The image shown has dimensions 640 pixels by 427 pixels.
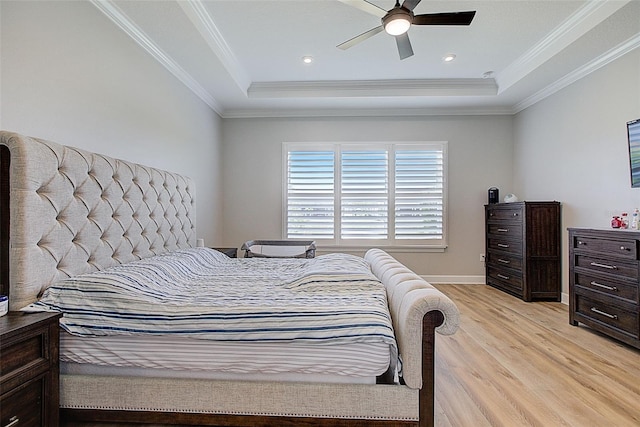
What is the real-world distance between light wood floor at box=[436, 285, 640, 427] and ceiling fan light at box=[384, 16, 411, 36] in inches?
94.9

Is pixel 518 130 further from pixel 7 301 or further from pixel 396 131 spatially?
pixel 7 301

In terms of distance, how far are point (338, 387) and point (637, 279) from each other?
101 inches

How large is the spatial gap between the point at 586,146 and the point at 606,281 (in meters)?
1.61

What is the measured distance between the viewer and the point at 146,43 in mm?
2959

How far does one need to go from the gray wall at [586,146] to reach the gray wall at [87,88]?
14.3 ft

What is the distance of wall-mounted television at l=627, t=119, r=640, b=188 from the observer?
2.96 metres

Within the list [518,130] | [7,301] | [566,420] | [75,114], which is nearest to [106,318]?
[7,301]

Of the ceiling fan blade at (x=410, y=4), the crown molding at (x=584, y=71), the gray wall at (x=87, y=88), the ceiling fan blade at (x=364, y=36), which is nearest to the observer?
the gray wall at (x=87, y=88)

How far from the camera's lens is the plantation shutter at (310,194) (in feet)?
16.9

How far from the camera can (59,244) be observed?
1782mm

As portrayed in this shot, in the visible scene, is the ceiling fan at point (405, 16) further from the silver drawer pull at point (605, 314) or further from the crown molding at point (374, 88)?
the silver drawer pull at point (605, 314)

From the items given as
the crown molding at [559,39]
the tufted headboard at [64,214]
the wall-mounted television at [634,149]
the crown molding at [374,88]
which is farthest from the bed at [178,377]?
the crown molding at [374,88]

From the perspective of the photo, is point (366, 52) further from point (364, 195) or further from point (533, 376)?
point (533, 376)

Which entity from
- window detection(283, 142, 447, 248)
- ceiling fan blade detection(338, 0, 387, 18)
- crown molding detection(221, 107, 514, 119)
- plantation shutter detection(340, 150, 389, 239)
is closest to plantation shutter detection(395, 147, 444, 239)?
window detection(283, 142, 447, 248)
